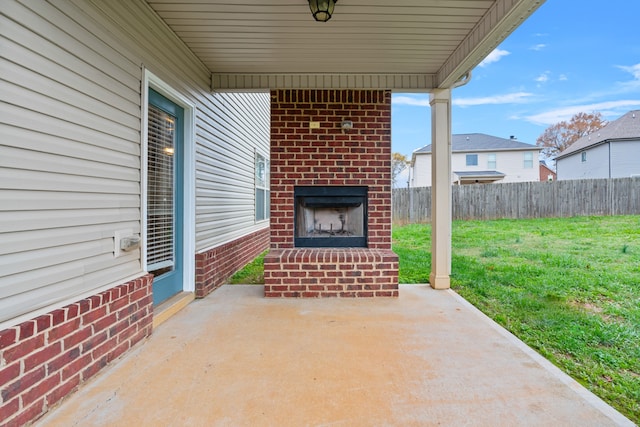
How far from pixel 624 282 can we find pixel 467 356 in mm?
3324

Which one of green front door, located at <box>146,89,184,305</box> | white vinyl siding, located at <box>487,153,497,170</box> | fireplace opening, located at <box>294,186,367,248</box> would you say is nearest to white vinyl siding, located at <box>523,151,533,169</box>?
white vinyl siding, located at <box>487,153,497,170</box>

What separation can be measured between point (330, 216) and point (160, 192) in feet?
7.17

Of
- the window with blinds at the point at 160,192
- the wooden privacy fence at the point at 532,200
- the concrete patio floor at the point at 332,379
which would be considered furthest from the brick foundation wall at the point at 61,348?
the wooden privacy fence at the point at 532,200

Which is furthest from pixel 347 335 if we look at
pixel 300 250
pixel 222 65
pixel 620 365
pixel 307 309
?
pixel 222 65

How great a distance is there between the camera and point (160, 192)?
10.5 feet

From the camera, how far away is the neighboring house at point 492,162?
58.6 feet

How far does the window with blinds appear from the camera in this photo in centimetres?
300

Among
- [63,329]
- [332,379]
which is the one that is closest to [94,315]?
[63,329]

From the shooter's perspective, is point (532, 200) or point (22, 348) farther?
point (532, 200)

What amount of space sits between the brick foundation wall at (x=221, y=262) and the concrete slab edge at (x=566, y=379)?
122 inches

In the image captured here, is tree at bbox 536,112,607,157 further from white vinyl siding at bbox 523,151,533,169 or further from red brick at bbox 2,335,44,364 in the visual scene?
red brick at bbox 2,335,44,364

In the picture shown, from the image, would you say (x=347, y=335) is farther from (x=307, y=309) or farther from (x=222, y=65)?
(x=222, y=65)

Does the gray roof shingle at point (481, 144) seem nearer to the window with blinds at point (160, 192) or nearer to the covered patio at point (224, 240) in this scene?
the covered patio at point (224, 240)

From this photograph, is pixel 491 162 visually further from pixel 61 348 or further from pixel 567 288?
pixel 61 348
